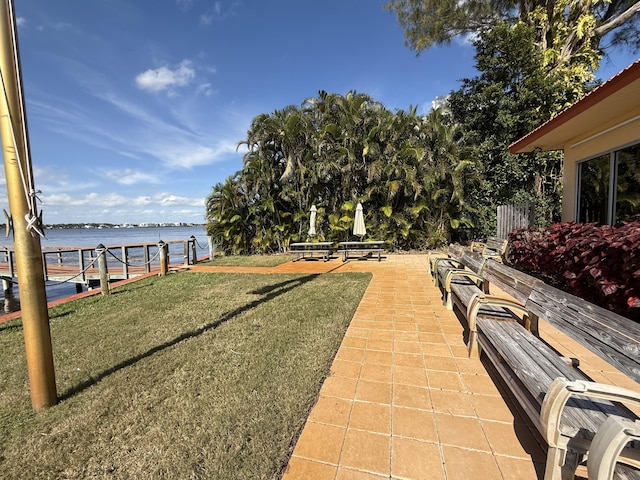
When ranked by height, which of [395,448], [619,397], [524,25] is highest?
[524,25]

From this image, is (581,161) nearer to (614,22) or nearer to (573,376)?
(573,376)

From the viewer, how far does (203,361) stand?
3385mm

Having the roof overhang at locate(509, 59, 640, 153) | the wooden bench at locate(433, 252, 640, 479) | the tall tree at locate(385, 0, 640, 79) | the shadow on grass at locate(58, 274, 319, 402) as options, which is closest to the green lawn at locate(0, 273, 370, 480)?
the shadow on grass at locate(58, 274, 319, 402)

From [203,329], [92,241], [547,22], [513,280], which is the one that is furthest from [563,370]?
[92,241]

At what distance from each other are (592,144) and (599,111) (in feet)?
5.31

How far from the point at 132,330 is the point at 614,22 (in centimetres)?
1845

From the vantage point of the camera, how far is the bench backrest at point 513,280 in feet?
9.70

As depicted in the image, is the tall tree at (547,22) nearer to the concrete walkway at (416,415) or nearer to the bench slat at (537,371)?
the concrete walkway at (416,415)

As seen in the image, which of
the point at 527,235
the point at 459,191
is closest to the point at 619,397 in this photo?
the point at 527,235

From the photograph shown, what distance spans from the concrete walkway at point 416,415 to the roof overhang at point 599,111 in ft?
10.6

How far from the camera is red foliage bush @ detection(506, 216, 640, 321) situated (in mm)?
3359

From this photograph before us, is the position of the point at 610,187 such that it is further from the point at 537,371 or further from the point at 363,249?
the point at 363,249

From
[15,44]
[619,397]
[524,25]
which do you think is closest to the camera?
[619,397]

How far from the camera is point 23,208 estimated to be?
7.75 feet
